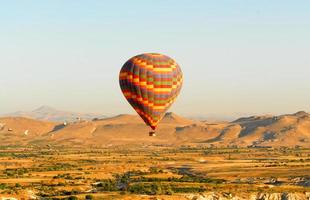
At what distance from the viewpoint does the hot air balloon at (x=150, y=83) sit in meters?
88.6

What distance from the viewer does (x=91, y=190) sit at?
101750 mm

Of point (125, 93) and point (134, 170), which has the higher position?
point (125, 93)

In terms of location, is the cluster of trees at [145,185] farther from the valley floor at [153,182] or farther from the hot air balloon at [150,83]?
the hot air balloon at [150,83]

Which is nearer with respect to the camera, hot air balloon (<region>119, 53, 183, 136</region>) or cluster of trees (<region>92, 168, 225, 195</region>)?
hot air balloon (<region>119, 53, 183, 136</region>)

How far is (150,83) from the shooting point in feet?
291

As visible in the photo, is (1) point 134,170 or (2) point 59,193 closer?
(2) point 59,193

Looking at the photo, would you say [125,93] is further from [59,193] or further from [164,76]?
[59,193]

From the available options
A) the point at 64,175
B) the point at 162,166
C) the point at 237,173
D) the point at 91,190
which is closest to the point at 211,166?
the point at 162,166

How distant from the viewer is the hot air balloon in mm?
88625

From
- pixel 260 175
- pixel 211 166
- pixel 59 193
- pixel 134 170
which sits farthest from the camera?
pixel 211 166

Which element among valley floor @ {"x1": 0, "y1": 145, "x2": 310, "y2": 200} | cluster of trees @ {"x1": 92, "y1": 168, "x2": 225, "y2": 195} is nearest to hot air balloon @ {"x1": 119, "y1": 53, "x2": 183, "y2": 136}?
cluster of trees @ {"x1": 92, "y1": 168, "x2": 225, "y2": 195}

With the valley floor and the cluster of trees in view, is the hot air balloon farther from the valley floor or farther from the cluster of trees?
the valley floor

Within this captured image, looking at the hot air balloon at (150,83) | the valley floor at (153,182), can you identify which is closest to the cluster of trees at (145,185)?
the valley floor at (153,182)

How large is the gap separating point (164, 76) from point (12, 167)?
76680 millimetres
